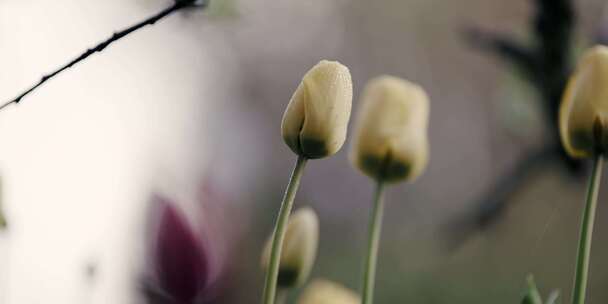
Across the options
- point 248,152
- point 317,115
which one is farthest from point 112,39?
point 248,152

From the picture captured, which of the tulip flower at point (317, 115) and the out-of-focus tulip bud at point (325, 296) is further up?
the tulip flower at point (317, 115)

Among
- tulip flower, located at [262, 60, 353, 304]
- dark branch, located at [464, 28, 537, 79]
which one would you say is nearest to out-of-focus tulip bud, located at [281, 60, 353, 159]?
tulip flower, located at [262, 60, 353, 304]

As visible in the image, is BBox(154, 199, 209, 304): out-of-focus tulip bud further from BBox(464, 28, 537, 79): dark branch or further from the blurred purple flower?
BBox(464, 28, 537, 79): dark branch

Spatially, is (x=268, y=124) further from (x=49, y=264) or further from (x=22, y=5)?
(x=49, y=264)

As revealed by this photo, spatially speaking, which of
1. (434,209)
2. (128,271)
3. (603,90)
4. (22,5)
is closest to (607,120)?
(603,90)

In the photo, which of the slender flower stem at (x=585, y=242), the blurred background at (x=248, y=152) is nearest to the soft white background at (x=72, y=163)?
the blurred background at (x=248, y=152)

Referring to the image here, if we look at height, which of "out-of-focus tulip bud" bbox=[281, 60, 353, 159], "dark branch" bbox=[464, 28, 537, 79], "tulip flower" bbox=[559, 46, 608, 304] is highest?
"dark branch" bbox=[464, 28, 537, 79]

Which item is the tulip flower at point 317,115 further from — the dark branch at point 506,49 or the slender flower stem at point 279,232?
the dark branch at point 506,49
